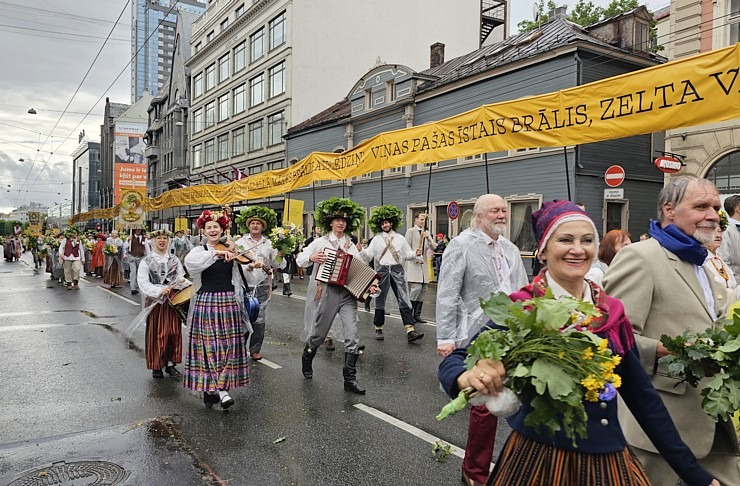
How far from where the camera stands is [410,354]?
836 cm

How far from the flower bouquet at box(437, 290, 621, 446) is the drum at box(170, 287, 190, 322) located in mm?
5925

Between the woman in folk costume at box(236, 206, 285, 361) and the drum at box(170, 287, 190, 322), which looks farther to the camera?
the woman in folk costume at box(236, 206, 285, 361)

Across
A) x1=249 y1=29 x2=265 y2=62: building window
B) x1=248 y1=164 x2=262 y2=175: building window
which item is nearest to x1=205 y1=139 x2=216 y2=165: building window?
x1=248 y1=164 x2=262 y2=175: building window

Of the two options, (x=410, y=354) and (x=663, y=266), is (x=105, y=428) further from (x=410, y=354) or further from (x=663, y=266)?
(x=663, y=266)

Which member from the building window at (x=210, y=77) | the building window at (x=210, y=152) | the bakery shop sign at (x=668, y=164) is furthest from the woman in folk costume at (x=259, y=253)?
the building window at (x=210, y=77)

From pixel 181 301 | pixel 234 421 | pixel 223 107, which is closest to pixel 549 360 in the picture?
pixel 234 421

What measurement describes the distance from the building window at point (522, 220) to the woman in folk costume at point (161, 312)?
15202mm

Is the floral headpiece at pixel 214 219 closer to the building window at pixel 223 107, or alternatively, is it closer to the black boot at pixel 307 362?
the black boot at pixel 307 362

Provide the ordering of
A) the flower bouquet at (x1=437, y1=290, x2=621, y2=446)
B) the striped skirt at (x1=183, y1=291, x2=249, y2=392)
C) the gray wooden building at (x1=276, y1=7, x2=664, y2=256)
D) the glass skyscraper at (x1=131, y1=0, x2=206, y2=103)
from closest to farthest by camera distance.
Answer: the flower bouquet at (x1=437, y1=290, x2=621, y2=446)
the striped skirt at (x1=183, y1=291, x2=249, y2=392)
the gray wooden building at (x1=276, y1=7, x2=664, y2=256)
the glass skyscraper at (x1=131, y1=0, x2=206, y2=103)

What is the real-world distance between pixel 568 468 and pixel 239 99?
1848 inches

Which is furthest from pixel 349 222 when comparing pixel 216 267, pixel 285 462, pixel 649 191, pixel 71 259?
pixel 649 191

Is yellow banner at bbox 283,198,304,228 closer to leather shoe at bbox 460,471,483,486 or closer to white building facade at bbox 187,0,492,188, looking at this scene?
leather shoe at bbox 460,471,483,486

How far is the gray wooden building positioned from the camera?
63.0ft

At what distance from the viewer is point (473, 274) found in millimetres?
4594
